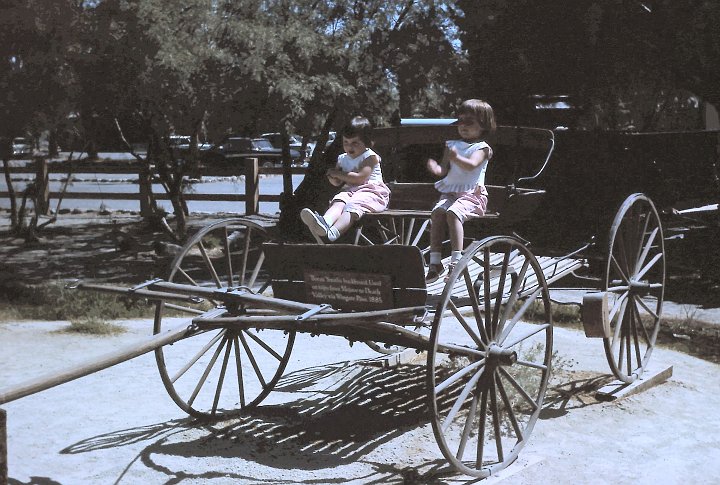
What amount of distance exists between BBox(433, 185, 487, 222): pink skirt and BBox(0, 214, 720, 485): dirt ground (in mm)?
1419

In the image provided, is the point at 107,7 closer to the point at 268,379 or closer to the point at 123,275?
the point at 123,275

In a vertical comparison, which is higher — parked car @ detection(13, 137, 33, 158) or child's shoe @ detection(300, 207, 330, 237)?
parked car @ detection(13, 137, 33, 158)

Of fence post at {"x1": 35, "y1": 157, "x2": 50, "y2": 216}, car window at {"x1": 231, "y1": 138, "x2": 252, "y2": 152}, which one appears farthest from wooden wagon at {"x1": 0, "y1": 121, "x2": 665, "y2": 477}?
car window at {"x1": 231, "y1": 138, "x2": 252, "y2": 152}

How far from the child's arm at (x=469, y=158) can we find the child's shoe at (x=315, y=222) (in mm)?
893

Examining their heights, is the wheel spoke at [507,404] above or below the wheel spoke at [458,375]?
below

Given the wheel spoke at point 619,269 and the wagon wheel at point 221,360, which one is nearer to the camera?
the wagon wheel at point 221,360

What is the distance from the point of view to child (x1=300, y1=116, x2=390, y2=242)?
5.98 m

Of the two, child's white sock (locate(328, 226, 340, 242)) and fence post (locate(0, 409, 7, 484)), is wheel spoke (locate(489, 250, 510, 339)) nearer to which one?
child's white sock (locate(328, 226, 340, 242))

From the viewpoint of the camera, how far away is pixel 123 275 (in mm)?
12578

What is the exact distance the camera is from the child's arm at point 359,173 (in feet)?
19.9

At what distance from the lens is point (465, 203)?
18.8 ft

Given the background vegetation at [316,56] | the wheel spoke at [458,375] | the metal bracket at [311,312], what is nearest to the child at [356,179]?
the metal bracket at [311,312]

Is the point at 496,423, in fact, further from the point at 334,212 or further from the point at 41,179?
the point at 41,179

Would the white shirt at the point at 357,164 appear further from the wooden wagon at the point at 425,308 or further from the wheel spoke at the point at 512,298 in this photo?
the wheel spoke at the point at 512,298
